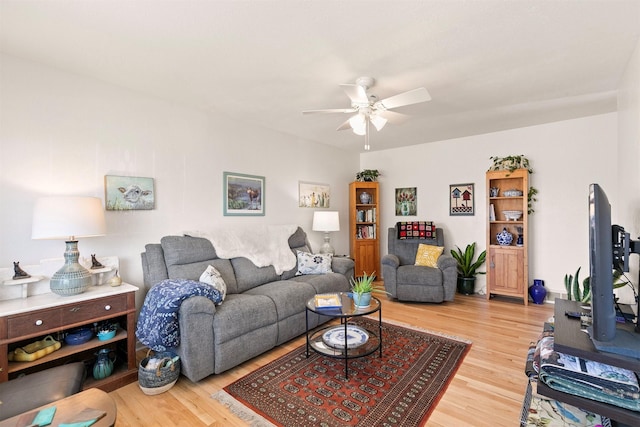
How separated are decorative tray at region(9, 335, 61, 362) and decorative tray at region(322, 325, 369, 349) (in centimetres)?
196

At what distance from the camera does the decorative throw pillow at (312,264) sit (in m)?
3.75

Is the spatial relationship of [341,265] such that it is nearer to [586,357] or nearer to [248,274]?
[248,274]

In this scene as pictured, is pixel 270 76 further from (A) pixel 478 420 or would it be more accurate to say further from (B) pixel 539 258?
(B) pixel 539 258

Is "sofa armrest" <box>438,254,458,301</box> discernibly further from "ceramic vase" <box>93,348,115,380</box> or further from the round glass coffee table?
"ceramic vase" <box>93,348,115,380</box>

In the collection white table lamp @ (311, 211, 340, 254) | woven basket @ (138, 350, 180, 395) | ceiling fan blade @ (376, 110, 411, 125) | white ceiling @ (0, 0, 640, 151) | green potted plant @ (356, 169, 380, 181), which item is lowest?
woven basket @ (138, 350, 180, 395)

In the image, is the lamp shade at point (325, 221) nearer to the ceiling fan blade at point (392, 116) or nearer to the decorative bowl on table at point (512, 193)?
the ceiling fan blade at point (392, 116)

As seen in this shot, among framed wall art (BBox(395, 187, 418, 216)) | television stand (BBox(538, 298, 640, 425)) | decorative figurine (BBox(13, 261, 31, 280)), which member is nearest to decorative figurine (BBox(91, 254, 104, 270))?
decorative figurine (BBox(13, 261, 31, 280))

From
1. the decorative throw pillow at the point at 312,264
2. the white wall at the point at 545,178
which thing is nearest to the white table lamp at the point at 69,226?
the decorative throw pillow at the point at 312,264

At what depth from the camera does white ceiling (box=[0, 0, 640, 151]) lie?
1702 millimetres

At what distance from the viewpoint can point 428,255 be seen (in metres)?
4.38

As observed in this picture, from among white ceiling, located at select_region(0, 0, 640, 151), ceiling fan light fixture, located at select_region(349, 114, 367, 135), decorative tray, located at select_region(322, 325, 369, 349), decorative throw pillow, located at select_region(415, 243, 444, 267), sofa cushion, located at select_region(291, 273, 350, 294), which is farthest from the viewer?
decorative throw pillow, located at select_region(415, 243, 444, 267)

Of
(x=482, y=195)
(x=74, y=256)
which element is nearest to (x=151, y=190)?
(x=74, y=256)

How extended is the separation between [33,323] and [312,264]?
2.54m

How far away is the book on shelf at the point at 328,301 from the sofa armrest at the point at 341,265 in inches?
41.5
